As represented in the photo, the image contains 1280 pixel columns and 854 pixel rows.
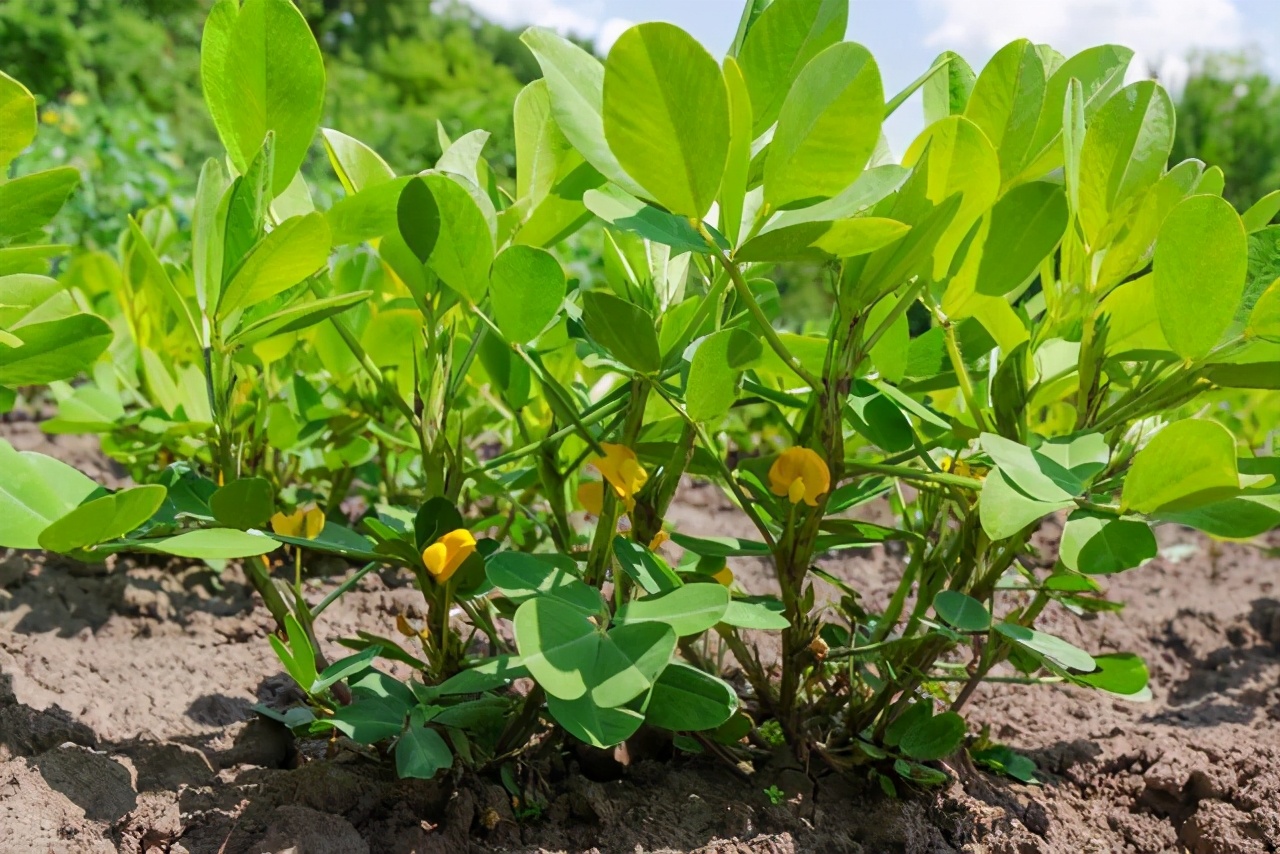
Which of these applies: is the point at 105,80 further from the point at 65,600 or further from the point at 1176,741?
the point at 1176,741

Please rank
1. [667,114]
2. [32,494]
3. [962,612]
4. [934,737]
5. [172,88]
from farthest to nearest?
[172,88] < [934,737] < [962,612] < [32,494] < [667,114]

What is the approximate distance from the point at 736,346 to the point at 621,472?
0.14 m

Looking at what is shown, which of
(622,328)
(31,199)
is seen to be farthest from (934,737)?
(31,199)

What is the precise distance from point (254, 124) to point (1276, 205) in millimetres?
829

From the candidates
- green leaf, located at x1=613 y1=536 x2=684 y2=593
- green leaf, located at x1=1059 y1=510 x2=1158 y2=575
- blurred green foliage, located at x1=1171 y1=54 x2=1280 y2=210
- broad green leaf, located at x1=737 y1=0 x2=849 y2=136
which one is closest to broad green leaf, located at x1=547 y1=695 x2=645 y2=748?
green leaf, located at x1=613 y1=536 x2=684 y2=593

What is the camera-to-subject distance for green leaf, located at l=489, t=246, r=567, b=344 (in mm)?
745

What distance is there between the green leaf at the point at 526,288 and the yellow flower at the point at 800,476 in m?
0.21

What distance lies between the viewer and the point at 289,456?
5.35 feet

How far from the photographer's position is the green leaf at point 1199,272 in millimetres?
651

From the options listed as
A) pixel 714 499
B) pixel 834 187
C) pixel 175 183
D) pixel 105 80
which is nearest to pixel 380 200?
pixel 834 187

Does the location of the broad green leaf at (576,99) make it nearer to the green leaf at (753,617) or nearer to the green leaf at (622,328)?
the green leaf at (622,328)

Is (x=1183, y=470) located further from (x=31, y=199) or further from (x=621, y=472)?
(x=31, y=199)

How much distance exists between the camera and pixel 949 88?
0.85 meters

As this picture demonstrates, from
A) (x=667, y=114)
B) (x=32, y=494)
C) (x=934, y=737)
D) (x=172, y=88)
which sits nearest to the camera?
(x=667, y=114)
